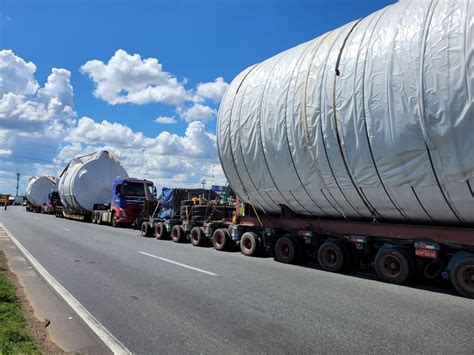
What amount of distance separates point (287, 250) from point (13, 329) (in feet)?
23.9

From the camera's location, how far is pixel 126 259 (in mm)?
12039

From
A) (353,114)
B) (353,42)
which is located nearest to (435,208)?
(353,114)

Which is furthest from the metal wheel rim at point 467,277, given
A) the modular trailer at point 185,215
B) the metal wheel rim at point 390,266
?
the modular trailer at point 185,215

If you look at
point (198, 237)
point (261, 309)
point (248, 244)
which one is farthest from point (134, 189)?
point (261, 309)

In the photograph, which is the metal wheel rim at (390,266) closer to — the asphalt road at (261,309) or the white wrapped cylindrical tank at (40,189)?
the asphalt road at (261,309)

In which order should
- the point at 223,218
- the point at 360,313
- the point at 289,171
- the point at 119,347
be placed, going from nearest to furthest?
the point at 119,347
the point at 360,313
the point at 289,171
the point at 223,218

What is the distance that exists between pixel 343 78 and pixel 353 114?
0.84 metres

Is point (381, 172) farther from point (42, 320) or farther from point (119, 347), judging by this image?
point (42, 320)

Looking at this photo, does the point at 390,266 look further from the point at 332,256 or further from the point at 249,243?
the point at 249,243

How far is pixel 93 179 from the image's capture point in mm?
33594

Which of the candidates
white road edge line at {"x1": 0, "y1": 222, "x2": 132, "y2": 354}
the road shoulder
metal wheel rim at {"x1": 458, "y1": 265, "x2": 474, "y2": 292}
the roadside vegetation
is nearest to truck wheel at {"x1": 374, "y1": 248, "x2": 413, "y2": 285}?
metal wheel rim at {"x1": 458, "y1": 265, "x2": 474, "y2": 292}

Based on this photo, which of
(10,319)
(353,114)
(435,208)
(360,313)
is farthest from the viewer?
(353,114)

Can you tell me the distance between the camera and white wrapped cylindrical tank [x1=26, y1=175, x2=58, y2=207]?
5628 centimetres

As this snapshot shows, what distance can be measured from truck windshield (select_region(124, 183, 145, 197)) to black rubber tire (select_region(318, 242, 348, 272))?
1833 centimetres
